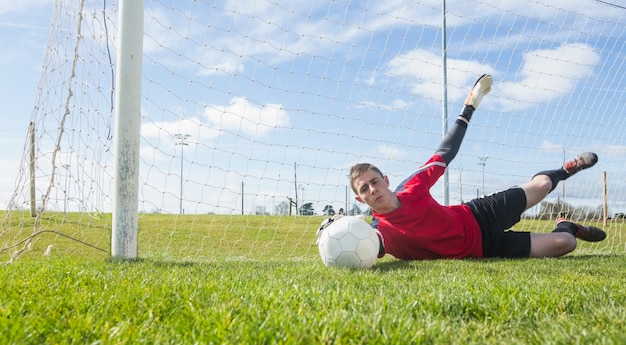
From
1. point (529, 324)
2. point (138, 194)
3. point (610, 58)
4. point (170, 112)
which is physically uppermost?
point (610, 58)

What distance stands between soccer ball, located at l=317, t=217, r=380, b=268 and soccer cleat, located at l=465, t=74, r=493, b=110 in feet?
6.62

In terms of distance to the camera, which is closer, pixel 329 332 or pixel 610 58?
pixel 329 332

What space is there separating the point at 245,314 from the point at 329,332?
39 cm

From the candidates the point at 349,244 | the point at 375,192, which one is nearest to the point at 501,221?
the point at 375,192

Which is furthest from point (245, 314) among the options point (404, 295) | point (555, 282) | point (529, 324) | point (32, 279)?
point (555, 282)

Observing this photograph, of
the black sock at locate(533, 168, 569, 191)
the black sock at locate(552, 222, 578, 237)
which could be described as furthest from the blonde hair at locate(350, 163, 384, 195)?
the black sock at locate(552, 222, 578, 237)

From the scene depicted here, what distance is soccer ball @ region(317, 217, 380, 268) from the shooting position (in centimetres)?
401

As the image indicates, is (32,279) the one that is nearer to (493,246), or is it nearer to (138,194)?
(138,194)

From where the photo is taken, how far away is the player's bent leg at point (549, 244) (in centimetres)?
525

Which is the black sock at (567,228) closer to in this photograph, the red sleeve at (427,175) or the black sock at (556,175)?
the black sock at (556,175)

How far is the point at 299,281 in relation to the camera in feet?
9.74

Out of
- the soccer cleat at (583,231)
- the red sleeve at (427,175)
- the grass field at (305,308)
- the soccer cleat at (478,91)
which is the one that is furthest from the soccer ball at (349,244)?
the soccer cleat at (583,231)

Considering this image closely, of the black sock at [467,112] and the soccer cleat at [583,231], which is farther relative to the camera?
the soccer cleat at [583,231]

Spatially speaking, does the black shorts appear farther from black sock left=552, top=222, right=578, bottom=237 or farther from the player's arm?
the player's arm
